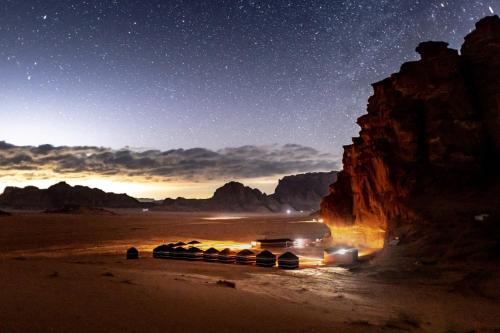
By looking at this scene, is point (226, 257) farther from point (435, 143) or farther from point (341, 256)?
point (435, 143)

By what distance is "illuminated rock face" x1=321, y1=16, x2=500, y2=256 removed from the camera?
21.9 m

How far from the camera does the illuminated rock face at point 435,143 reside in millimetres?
21875

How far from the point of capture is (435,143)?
24.3m

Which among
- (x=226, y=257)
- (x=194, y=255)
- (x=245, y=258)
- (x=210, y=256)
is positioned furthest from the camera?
(x=194, y=255)

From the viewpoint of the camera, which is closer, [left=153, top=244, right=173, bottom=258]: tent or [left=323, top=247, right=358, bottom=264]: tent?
[left=323, top=247, right=358, bottom=264]: tent

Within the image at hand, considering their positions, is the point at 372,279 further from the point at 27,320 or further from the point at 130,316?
the point at 27,320

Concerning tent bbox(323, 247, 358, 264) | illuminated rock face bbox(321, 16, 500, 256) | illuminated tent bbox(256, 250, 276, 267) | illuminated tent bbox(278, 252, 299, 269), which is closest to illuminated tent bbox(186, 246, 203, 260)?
illuminated tent bbox(256, 250, 276, 267)

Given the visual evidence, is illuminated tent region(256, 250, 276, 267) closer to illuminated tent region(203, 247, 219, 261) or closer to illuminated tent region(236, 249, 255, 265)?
illuminated tent region(236, 249, 255, 265)

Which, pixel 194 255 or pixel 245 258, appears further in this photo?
pixel 194 255

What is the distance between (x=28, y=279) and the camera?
9484 mm

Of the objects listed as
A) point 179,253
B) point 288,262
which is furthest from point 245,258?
point 179,253

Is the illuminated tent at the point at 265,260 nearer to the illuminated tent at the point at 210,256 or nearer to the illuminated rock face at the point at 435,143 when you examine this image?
the illuminated tent at the point at 210,256

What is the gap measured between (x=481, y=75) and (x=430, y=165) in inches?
302

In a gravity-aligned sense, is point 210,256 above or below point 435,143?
below
